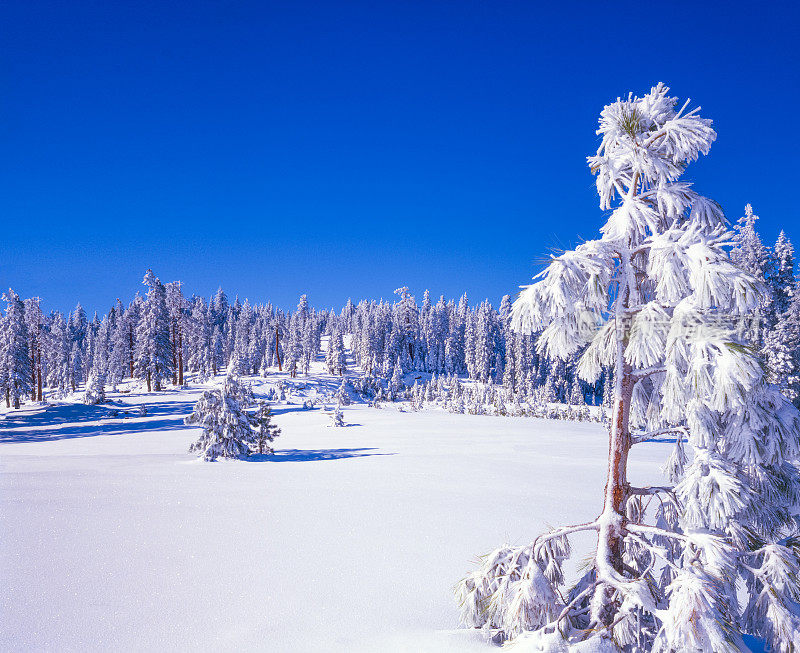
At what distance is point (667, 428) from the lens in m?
4.05

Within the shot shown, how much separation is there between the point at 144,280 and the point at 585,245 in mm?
59984

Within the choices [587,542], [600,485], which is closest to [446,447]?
[600,485]

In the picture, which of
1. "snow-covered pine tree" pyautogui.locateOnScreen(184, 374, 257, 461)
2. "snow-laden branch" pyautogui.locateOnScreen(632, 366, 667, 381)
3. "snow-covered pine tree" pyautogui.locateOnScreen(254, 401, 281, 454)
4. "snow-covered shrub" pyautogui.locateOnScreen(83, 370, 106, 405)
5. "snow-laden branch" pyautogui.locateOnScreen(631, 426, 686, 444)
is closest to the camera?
"snow-laden branch" pyautogui.locateOnScreen(632, 366, 667, 381)

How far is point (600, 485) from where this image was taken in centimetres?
1204

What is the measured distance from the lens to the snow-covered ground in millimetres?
4344

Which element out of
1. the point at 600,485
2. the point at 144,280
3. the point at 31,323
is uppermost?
the point at 144,280

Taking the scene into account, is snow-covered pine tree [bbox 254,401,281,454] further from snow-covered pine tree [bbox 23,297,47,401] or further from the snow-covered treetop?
snow-covered pine tree [bbox 23,297,47,401]

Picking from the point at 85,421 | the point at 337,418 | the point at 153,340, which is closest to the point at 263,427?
the point at 337,418

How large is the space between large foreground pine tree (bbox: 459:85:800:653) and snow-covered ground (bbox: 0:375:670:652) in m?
1.20

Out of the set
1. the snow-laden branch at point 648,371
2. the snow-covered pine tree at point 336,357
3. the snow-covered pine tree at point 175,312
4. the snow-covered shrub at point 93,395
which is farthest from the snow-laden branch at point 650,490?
the snow-covered pine tree at point 336,357

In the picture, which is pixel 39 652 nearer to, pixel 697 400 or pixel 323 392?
pixel 697 400

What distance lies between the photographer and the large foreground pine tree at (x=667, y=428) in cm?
338

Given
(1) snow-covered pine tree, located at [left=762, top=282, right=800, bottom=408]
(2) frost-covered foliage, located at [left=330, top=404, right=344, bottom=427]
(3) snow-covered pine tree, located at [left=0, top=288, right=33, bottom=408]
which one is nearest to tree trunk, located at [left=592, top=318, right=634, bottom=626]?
(1) snow-covered pine tree, located at [left=762, top=282, right=800, bottom=408]

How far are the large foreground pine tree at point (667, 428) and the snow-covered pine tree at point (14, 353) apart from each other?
5728 cm
